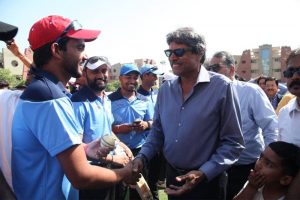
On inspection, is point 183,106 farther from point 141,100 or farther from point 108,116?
point 141,100

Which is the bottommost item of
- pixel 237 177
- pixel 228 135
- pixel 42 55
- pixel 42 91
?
pixel 237 177

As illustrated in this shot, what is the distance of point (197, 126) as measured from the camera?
2.54 meters

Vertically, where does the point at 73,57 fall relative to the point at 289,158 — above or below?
above

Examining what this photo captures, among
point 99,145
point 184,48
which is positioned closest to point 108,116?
point 99,145

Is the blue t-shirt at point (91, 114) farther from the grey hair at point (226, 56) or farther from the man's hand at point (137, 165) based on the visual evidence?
the grey hair at point (226, 56)

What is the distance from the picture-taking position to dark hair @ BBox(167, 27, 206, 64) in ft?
8.61

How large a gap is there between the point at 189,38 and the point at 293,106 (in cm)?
107

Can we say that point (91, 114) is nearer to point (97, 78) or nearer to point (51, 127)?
point (97, 78)

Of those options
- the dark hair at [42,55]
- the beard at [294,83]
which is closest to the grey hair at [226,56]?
the beard at [294,83]

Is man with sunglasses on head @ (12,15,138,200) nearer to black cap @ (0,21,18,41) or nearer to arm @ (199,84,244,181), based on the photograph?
black cap @ (0,21,18,41)

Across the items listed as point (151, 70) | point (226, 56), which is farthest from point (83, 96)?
point (151, 70)

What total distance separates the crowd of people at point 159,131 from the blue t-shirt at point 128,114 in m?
1.01

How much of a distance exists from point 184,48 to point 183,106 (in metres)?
0.52

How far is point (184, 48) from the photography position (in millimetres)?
2629
